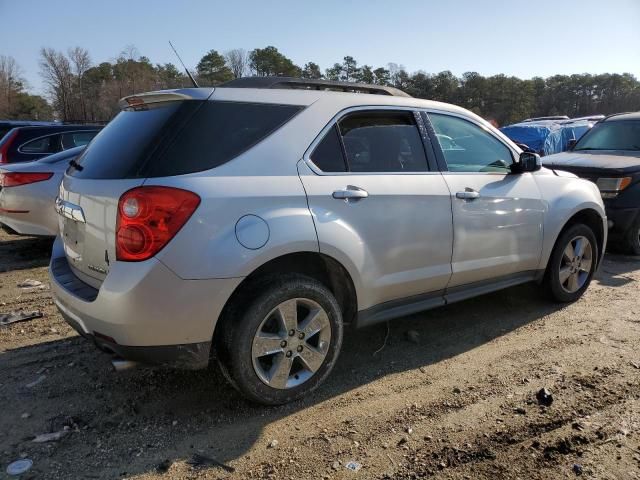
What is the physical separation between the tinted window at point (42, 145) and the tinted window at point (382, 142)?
21.8ft

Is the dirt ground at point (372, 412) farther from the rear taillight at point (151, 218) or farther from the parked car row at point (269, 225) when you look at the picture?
the rear taillight at point (151, 218)

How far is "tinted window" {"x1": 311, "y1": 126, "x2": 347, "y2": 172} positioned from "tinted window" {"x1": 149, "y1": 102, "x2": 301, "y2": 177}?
0.27 metres

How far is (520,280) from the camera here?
430cm

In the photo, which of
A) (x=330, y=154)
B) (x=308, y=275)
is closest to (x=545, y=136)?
(x=330, y=154)

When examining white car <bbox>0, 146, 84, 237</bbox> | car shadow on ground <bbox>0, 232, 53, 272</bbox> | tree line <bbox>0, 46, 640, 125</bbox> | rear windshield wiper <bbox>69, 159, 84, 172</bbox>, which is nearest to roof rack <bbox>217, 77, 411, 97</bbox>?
rear windshield wiper <bbox>69, 159, 84, 172</bbox>

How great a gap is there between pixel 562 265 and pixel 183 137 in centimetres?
369

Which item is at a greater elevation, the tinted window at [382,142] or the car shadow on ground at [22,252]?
the tinted window at [382,142]

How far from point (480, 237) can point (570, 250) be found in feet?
4.68

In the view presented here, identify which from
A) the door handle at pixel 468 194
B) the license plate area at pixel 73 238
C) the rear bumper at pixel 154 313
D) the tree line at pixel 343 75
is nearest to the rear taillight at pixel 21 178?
the license plate area at pixel 73 238

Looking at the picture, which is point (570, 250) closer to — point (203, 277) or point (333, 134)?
point (333, 134)

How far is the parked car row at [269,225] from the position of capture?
2545 millimetres

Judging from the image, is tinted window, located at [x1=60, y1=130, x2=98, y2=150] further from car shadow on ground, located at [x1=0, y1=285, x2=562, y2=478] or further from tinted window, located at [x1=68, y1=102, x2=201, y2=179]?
tinted window, located at [x1=68, y1=102, x2=201, y2=179]

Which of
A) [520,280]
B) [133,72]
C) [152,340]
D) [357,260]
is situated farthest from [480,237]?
[133,72]

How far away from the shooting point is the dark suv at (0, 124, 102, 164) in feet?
Answer: 25.6
